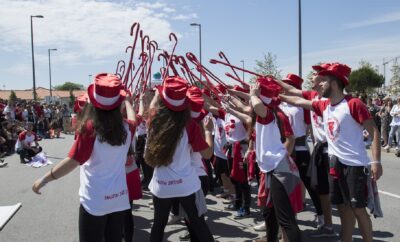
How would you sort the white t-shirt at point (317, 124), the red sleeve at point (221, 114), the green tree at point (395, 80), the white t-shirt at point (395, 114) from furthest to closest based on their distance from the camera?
the green tree at point (395, 80) → the white t-shirt at point (395, 114) → the red sleeve at point (221, 114) → the white t-shirt at point (317, 124)

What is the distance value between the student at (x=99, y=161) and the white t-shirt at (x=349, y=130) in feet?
7.18

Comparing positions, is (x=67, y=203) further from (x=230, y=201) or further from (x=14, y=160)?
(x=14, y=160)

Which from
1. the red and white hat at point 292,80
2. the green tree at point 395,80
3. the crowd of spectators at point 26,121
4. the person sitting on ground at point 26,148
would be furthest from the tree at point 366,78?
the red and white hat at point 292,80

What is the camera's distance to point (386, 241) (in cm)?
505

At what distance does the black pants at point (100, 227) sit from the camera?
3166mm

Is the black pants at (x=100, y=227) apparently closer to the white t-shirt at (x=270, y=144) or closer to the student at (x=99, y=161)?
the student at (x=99, y=161)

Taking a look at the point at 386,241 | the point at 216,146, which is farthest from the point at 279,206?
the point at 216,146

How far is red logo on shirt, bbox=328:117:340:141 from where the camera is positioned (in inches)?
167

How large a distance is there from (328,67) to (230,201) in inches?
141

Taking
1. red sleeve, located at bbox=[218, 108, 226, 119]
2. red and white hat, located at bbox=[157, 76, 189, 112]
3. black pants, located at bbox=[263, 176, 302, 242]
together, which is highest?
red and white hat, located at bbox=[157, 76, 189, 112]

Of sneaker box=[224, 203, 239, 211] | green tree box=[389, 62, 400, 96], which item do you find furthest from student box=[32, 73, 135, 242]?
green tree box=[389, 62, 400, 96]

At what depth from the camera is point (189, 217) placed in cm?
372

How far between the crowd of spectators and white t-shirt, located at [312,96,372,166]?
1124 cm

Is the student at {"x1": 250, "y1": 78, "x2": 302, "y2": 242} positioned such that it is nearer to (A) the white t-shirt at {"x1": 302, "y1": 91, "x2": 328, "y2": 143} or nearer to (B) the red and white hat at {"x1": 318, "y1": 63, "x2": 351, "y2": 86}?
(B) the red and white hat at {"x1": 318, "y1": 63, "x2": 351, "y2": 86}
